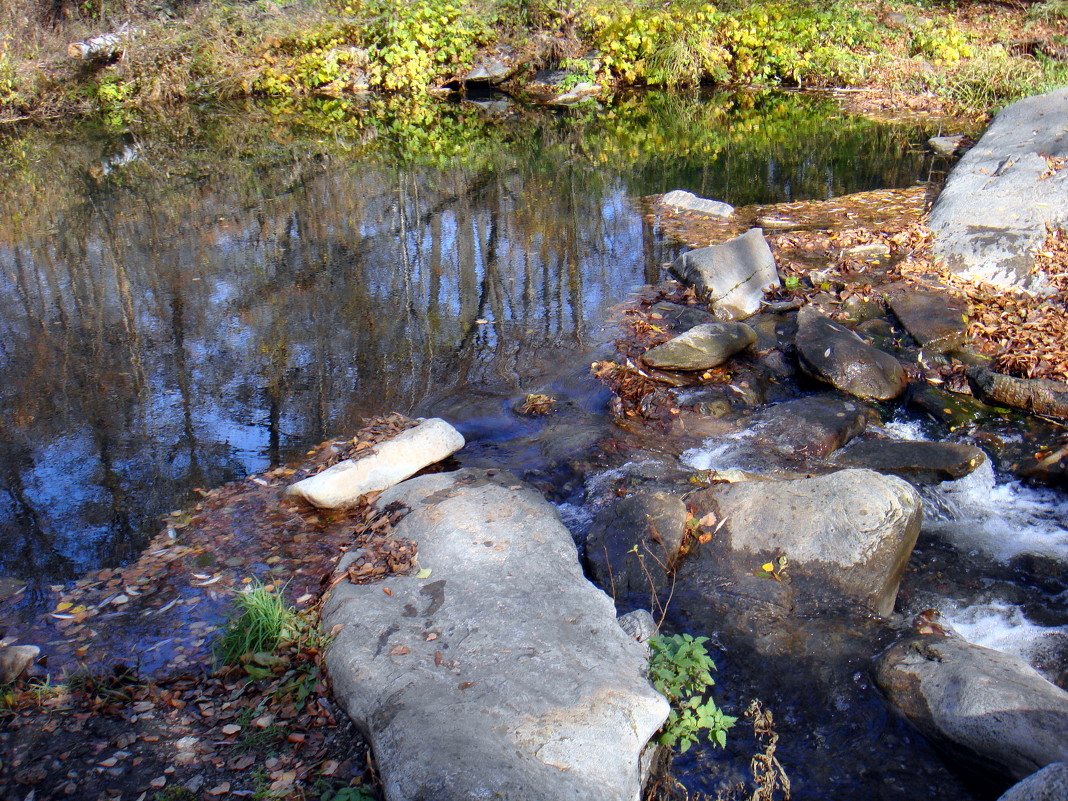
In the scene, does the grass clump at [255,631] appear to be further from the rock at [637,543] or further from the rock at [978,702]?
the rock at [978,702]

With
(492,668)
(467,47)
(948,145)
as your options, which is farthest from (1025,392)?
(467,47)

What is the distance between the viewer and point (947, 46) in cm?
1934

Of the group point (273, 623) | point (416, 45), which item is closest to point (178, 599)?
point (273, 623)

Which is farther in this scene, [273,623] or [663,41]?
[663,41]

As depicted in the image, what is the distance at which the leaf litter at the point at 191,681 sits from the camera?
3.44 meters

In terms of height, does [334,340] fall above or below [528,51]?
below

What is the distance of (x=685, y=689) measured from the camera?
3840mm

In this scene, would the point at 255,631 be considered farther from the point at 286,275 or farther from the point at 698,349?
the point at 286,275

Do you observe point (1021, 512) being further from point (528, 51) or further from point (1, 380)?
point (528, 51)

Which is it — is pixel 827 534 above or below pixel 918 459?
above

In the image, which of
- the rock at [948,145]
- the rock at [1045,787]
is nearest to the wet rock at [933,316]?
the rock at [1045,787]

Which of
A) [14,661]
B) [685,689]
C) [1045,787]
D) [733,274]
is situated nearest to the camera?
[1045,787]

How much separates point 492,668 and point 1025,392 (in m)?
4.95

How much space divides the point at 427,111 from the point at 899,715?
1878 centimetres
